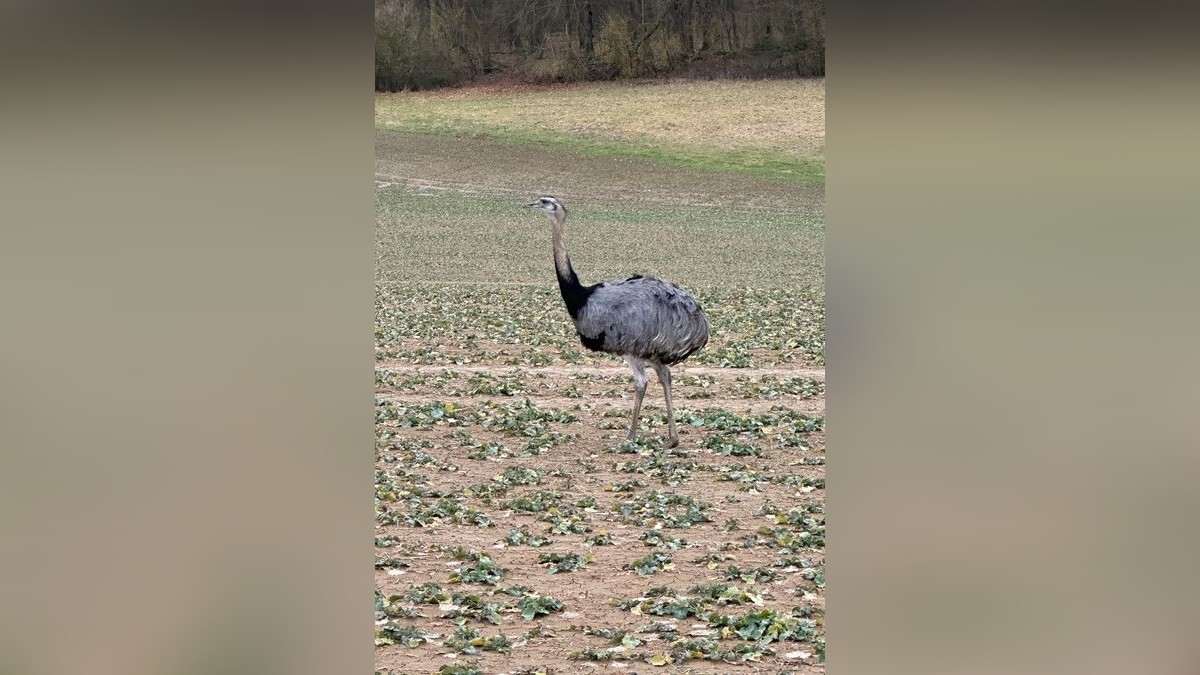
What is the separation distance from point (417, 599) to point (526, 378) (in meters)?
8.34

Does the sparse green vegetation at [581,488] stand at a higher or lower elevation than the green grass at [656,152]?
lower

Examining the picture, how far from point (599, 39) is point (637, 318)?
146ft

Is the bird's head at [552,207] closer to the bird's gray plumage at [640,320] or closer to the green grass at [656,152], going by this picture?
the bird's gray plumage at [640,320]

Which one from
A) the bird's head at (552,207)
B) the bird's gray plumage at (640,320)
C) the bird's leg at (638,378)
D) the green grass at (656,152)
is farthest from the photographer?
the green grass at (656,152)

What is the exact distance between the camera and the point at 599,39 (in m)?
54.6

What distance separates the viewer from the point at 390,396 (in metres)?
14.7

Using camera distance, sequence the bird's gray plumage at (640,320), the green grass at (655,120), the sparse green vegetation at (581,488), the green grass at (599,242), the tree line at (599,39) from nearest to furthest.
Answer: the sparse green vegetation at (581,488) → the bird's gray plumage at (640,320) → the green grass at (599,242) → the green grass at (655,120) → the tree line at (599,39)

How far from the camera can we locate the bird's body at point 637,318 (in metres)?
11.5

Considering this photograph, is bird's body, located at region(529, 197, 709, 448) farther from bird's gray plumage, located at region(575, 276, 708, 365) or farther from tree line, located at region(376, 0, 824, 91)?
tree line, located at region(376, 0, 824, 91)

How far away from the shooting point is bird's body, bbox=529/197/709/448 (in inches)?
453

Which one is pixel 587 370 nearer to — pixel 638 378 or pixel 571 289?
pixel 638 378

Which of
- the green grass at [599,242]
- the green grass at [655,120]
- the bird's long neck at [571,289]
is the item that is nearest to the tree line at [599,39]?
the green grass at [655,120]

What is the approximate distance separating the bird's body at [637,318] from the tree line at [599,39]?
42646 mm

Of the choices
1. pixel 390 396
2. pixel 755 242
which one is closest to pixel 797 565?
pixel 390 396
